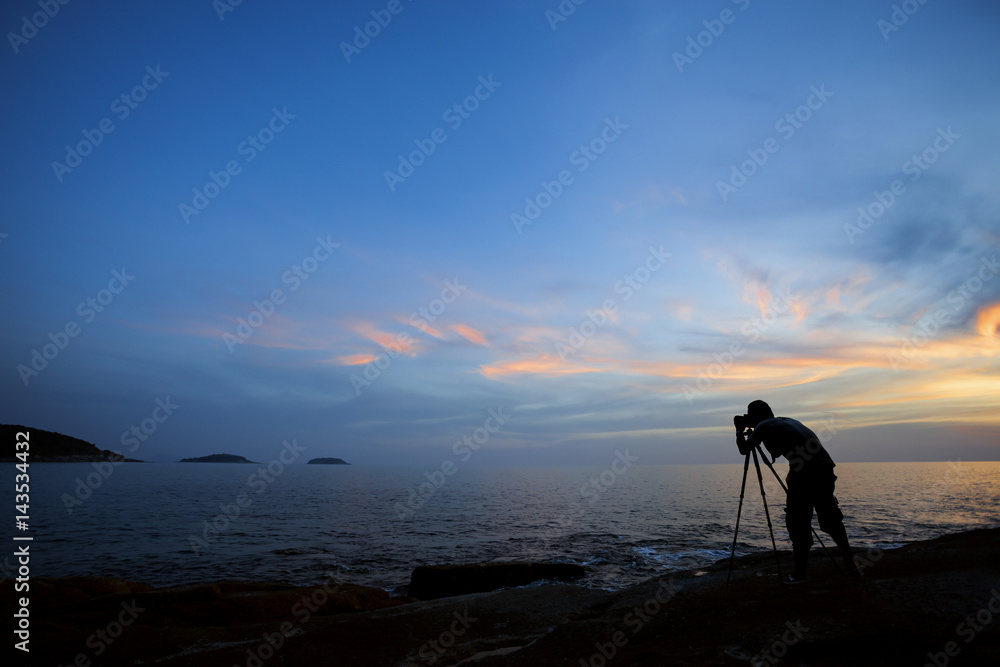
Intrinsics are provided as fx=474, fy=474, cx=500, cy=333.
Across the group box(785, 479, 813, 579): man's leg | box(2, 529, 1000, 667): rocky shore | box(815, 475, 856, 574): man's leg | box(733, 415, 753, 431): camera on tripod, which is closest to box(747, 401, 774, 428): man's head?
box(733, 415, 753, 431): camera on tripod

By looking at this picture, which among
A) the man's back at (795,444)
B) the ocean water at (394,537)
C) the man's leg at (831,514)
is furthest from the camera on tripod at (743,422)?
the ocean water at (394,537)

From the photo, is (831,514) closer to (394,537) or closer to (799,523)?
(799,523)

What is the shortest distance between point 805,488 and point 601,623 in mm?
3550

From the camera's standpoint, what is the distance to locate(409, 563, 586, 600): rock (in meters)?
13.3

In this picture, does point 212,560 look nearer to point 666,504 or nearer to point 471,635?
point 471,635

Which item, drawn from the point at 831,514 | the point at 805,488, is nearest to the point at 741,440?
the point at 805,488

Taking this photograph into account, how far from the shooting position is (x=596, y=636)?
20.8 ft

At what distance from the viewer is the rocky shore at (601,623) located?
176 inches

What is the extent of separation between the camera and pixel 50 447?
17025 centimetres

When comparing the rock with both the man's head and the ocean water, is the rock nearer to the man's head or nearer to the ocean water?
the ocean water

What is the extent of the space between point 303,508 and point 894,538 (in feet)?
125

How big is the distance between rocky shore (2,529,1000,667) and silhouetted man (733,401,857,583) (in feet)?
1.51

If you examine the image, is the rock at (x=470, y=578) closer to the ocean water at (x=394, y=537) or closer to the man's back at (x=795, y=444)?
the ocean water at (x=394, y=537)

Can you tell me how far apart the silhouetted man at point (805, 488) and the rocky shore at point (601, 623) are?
461 millimetres
